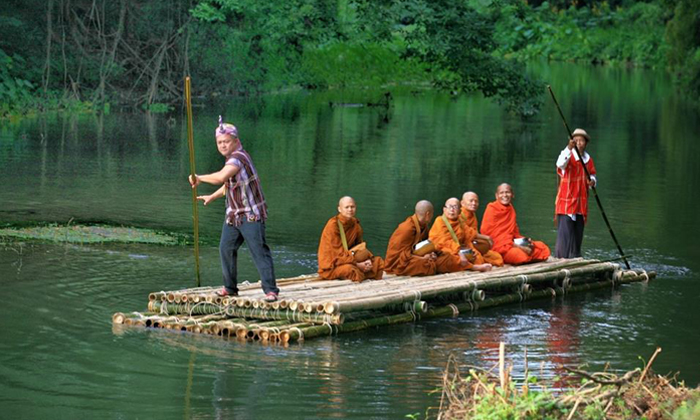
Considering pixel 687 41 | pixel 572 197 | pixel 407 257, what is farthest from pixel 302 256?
pixel 687 41

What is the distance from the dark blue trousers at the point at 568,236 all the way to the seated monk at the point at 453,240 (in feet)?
5.27

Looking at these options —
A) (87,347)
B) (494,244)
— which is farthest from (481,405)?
(494,244)

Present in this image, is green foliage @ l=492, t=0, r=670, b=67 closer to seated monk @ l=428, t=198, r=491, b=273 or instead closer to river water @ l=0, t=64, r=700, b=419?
river water @ l=0, t=64, r=700, b=419

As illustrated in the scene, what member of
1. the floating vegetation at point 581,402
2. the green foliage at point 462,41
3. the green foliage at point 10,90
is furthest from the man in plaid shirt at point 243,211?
the green foliage at point 10,90

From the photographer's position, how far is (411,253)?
14305mm

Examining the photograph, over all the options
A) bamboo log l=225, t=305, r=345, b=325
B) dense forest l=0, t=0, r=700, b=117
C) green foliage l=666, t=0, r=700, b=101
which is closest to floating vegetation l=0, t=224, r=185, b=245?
bamboo log l=225, t=305, r=345, b=325

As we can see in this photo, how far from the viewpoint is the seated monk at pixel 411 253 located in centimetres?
1420

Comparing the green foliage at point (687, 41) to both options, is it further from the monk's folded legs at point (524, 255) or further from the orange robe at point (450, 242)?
the orange robe at point (450, 242)

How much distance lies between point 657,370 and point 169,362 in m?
4.00

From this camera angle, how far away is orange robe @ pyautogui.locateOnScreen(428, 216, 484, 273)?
14.6 m

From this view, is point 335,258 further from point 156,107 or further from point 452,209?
point 156,107

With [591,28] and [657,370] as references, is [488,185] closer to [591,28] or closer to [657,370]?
[657,370]

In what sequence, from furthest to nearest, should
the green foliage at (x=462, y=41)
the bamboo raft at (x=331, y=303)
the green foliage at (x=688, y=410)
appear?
the green foliage at (x=462, y=41)
the bamboo raft at (x=331, y=303)
the green foliage at (x=688, y=410)

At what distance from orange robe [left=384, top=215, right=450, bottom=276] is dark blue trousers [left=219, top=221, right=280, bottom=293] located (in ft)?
7.34
